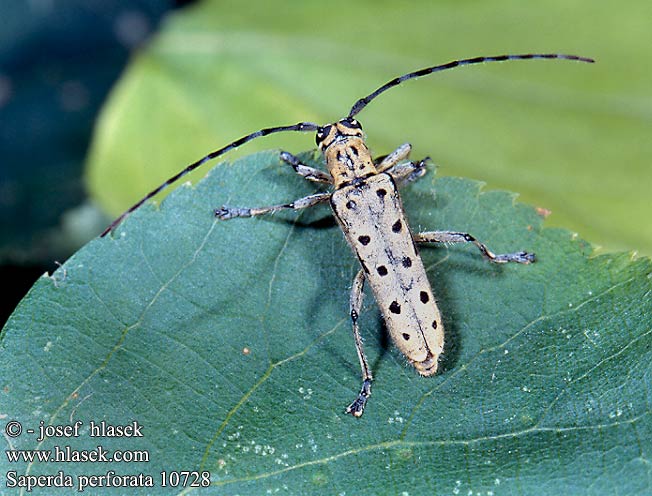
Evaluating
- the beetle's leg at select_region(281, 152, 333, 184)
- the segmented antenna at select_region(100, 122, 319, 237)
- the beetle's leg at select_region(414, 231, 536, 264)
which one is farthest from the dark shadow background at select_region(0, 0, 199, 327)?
the beetle's leg at select_region(414, 231, 536, 264)

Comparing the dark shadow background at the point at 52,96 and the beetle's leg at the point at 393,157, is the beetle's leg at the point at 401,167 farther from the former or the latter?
the dark shadow background at the point at 52,96

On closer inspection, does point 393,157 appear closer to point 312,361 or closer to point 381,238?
point 381,238

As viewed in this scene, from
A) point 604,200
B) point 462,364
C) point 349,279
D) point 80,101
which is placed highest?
point 80,101

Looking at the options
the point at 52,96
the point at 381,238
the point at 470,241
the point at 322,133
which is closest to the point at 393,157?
the point at 322,133

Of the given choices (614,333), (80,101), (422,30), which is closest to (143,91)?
(80,101)

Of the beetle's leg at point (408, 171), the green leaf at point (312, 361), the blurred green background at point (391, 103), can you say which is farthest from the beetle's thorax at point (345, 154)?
the blurred green background at point (391, 103)

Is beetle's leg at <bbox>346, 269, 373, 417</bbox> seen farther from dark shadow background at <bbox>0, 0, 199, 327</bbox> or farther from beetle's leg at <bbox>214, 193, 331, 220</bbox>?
dark shadow background at <bbox>0, 0, 199, 327</bbox>

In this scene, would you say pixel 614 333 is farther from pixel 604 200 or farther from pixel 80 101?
pixel 80 101
